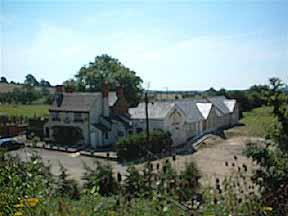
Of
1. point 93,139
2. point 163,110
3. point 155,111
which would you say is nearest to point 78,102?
point 93,139

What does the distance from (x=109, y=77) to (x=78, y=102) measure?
11214mm

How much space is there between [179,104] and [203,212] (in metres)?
23.7

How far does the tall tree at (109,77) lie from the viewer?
34688 millimetres

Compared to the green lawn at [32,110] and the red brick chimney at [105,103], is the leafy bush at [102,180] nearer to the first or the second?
the red brick chimney at [105,103]

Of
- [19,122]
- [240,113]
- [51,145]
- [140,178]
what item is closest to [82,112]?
[51,145]

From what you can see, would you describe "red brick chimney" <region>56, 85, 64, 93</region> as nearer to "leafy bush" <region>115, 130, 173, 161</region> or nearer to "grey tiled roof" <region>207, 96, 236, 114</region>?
"leafy bush" <region>115, 130, 173, 161</region>

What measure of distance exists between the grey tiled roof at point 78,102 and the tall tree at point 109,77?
7.13m

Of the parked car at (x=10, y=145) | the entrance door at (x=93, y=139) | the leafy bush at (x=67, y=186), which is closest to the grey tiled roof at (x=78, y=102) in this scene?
the entrance door at (x=93, y=139)

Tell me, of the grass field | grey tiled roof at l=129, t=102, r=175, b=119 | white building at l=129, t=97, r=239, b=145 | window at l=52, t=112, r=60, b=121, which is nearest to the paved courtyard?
the grass field

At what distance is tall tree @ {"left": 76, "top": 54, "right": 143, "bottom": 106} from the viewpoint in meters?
34.7

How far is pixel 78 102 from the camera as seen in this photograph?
84.0ft

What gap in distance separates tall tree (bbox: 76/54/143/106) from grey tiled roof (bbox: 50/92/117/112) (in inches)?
281

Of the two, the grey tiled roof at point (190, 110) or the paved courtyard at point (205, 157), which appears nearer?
the paved courtyard at point (205, 157)

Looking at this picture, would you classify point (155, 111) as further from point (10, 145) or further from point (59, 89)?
point (10, 145)
